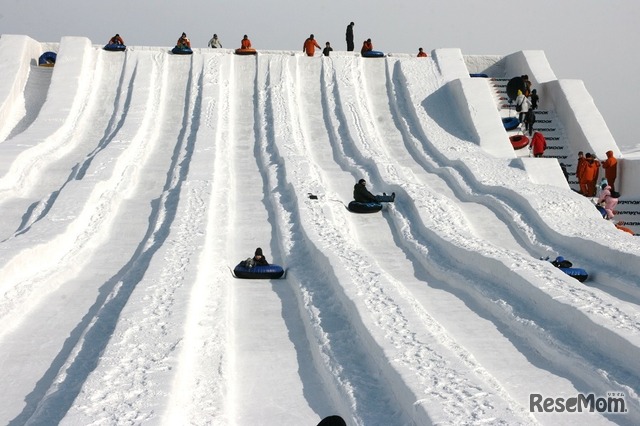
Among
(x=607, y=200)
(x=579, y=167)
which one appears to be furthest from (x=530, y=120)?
(x=607, y=200)

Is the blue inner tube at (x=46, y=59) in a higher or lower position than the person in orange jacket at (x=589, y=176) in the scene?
higher

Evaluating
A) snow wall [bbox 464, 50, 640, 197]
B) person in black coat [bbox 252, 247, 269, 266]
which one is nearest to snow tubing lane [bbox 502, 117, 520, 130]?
snow wall [bbox 464, 50, 640, 197]

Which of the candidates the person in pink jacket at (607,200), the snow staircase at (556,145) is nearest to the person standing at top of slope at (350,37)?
the snow staircase at (556,145)

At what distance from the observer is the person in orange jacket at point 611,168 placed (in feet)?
44.7

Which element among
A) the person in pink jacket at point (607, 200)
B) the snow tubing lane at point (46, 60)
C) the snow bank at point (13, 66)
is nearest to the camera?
the person in pink jacket at point (607, 200)

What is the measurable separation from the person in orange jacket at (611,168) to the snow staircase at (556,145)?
0.27m

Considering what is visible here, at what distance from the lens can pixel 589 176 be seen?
1341cm

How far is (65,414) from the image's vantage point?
183 inches

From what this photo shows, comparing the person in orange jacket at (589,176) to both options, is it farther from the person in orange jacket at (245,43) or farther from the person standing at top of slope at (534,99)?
the person in orange jacket at (245,43)

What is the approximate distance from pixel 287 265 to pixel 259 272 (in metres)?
0.50

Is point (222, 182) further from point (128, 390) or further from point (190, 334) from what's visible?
point (128, 390)

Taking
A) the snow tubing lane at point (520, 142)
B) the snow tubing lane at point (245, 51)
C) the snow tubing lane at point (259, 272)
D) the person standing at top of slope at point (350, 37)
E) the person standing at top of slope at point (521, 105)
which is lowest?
the snow tubing lane at point (259, 272)

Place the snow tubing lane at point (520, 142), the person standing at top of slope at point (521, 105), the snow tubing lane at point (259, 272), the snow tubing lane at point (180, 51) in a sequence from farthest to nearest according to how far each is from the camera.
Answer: the snow tubing lane at point (180, 51) → the person standing at top of slope at point (521, 105) → the snow tubing lane at point (520, 142) → the snow tubing lane at point (259, 272)

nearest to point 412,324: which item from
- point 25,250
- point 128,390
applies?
point 128,390
